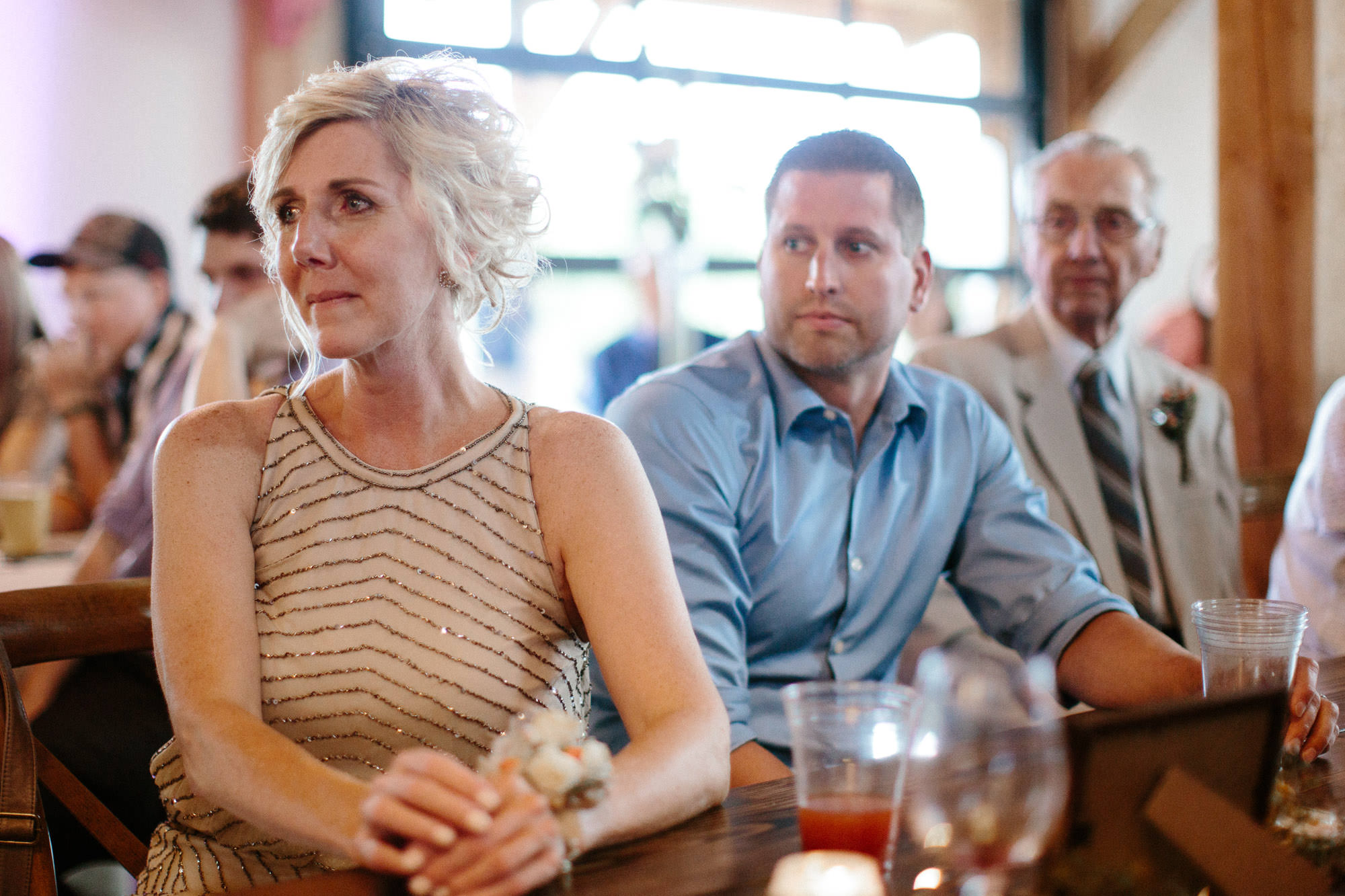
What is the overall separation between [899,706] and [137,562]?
6.87 ft

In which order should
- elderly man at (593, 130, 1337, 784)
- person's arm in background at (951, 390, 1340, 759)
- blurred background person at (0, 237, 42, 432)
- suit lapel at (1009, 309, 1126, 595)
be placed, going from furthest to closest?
1. blurred background person at (0, 237, 42, 432)
2. suit lapel at (1009, 309, 1126, 595)
3. elderly man at (593, 130, 1337, 784)
4. person's arm in background at (951, 390, 1340, 759)

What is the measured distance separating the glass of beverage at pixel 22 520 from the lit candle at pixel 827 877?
7.52ft

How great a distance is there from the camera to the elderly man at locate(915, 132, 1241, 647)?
2.38m

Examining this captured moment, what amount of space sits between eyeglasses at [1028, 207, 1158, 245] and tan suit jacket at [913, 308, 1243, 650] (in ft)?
0.66

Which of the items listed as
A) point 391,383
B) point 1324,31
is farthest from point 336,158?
point 1324,31

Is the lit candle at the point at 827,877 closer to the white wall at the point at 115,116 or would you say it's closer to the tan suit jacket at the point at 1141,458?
the tan suit jacket at the point at 1141,458

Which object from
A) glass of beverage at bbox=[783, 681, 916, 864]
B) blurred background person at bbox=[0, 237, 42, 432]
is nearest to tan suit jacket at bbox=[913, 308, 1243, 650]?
glass of beverage at bbox=[783, 681, 916, 864]

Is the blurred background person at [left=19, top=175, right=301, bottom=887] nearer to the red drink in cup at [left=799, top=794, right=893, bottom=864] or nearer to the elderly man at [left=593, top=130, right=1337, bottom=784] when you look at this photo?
the elderly man at [left=593, top=130, right=1337, bottom=784]

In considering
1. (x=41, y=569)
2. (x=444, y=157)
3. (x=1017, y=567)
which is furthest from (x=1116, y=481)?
(x=41, y=569)

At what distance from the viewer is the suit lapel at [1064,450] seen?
7.67 feet

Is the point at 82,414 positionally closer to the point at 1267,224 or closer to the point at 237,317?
the point at 237,317

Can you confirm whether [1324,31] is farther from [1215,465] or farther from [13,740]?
[13,740]

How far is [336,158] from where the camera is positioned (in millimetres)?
1302

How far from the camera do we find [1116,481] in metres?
2.40
